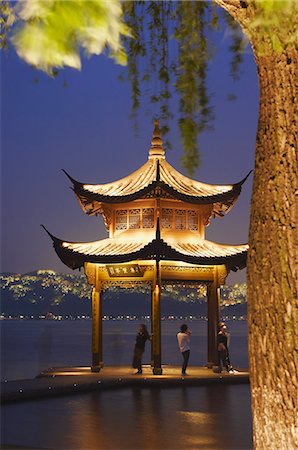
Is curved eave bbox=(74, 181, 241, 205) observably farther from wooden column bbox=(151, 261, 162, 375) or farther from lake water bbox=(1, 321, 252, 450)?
lake water bbox=(1, 321, 252, 450)

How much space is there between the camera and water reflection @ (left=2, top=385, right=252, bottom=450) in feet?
33.0

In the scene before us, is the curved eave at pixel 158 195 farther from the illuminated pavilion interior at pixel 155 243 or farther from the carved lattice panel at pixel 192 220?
the carved lattice panel at pixel 192 220

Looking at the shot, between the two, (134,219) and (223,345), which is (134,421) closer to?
(223,345)

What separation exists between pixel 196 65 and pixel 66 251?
49.1ft

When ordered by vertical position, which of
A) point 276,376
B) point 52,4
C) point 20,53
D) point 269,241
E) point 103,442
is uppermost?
point 52,4

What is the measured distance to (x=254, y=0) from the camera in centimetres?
524

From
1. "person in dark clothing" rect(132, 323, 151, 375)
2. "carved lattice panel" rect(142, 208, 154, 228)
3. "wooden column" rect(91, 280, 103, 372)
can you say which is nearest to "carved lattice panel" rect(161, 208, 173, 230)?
"carved lattice panel" rect(142, 208, 154, 228)

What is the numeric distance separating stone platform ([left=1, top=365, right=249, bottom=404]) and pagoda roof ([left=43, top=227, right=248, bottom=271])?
2.70m

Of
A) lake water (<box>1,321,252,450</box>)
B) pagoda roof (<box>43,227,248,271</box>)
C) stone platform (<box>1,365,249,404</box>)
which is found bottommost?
lake water (<box>1,321,252,450</box>)

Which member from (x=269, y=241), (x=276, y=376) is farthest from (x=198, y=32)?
(x=276, y=376)

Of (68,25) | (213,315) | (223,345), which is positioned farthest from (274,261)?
(213,315)

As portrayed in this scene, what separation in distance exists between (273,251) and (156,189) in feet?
48.7

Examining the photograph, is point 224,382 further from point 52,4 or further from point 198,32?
point 52,4

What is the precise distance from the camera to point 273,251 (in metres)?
5.26
